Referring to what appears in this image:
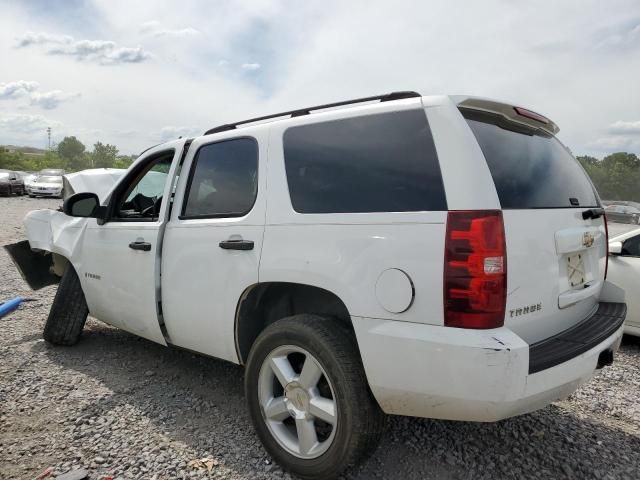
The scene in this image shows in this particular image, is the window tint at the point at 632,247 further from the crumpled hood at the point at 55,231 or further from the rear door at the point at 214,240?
the crumpled hood at the point at 55,231

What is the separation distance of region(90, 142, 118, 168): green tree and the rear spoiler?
10606 cm

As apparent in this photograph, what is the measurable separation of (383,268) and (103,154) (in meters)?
113

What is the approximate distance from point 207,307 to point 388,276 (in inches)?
52.8

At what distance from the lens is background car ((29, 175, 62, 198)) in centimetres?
2530

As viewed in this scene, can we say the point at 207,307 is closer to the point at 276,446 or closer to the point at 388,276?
the point at 276,446

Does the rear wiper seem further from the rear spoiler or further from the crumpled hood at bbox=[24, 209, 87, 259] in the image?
the crumpled hood at bbox=[24, 209, 87, 259]

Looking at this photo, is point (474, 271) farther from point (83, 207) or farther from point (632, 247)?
point (632, 247)

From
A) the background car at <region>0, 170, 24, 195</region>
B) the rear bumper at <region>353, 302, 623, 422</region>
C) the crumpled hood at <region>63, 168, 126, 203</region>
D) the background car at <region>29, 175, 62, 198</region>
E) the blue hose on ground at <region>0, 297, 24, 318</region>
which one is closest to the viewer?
the rear bumper at <region>353, 302, 623, 422</region>

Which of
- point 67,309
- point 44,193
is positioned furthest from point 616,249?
point 44,193

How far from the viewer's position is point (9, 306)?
17.6 feet

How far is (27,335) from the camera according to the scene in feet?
15.3

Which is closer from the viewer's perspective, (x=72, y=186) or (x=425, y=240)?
(x=425, y=240)

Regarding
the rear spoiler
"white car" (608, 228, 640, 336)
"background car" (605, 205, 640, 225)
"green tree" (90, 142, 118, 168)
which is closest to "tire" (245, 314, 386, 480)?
the rear spoiler

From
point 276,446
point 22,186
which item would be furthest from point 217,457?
point 22,186
